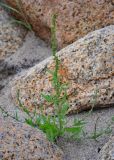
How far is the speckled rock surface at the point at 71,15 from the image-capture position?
3219 millimetres

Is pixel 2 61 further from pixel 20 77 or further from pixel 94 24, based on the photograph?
pixel 94 24

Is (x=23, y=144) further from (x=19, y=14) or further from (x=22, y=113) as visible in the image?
(x=19, y=14)

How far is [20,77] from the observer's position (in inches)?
121

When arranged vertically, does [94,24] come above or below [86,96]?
above

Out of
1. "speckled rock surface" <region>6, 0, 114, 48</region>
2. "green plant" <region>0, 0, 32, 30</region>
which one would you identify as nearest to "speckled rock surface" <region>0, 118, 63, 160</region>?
A: "speckled rock surface" <region>6, 0, 114, 48</region>

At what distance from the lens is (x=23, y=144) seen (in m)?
2.29

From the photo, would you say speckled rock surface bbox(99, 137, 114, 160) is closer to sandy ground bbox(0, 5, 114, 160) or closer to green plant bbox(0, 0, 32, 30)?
sandy ground bbox(0, 5, 114, 160)

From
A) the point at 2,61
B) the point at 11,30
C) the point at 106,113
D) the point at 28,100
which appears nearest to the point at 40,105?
the point at 28,100

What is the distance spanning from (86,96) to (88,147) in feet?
1.11

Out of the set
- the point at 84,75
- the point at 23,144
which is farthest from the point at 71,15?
the point at 23,144

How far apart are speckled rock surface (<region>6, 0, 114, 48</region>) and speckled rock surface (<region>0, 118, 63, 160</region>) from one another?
1.06 meters

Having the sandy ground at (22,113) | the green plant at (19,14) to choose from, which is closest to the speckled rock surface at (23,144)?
the sandy ground at (22,113)

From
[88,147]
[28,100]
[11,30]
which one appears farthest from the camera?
[11,30]

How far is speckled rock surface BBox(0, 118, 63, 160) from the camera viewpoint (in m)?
2.22
